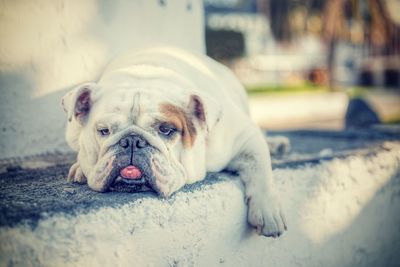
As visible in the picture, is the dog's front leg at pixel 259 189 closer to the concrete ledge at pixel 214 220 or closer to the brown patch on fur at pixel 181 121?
the concrete ledge at pixel 214 220

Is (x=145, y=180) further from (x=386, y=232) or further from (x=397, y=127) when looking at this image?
(x=397, y=127)

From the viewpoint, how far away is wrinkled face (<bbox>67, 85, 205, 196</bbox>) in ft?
7.77

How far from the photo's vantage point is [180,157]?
263 cm

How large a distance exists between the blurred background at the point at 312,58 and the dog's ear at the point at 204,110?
366 centimetres

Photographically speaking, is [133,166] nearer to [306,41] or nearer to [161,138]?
[161,138]

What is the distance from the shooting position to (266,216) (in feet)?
8.60

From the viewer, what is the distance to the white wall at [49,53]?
11.1ft

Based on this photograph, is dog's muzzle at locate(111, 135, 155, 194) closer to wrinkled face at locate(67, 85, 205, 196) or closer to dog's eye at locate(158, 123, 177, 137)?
wrinkled face at locate(67, 85, 205, 196)

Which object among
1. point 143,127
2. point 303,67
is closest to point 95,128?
point 143,127

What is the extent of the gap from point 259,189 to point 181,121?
57 cm

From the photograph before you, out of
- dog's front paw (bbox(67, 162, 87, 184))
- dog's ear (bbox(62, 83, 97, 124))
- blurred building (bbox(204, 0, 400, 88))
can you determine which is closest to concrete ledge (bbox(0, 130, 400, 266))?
dog's front paw (bbox(67, 162, 87, 184))

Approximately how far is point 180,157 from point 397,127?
3.33 m

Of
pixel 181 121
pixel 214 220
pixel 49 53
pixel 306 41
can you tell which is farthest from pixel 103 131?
pixel 306 41

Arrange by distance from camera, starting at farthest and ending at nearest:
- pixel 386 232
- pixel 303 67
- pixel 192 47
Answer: pixel 303 67, pixel 192 47, pixel 386 232
